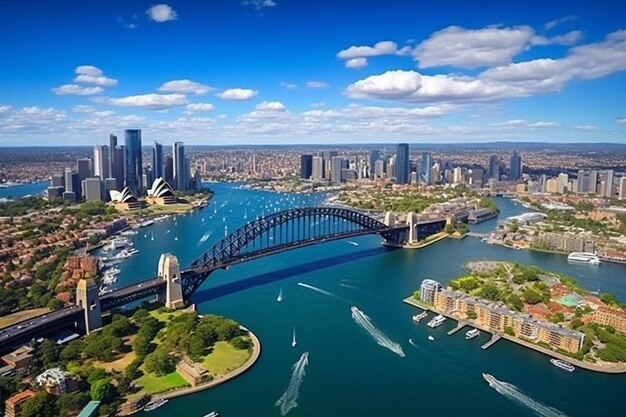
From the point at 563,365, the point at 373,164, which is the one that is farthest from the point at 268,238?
the point at 373,164

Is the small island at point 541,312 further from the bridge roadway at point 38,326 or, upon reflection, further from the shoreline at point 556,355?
the bridge roadway at point 38,326

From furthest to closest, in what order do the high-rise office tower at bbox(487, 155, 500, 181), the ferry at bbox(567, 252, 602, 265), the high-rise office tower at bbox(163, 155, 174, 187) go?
the high-rise office tower at bbox(487, 155, 500, 181) → the high-rise office tower at bbox(163, 155, 174, 187) → the ferry at bbox(567, 252, 602, 265)

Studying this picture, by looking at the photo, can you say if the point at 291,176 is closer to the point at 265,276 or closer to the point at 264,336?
the point at 265,276

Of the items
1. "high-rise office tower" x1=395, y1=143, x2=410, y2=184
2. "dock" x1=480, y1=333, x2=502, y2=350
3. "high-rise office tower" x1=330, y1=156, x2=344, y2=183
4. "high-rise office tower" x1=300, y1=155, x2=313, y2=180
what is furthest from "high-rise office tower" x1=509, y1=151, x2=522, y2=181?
"dock" x1=480, y1=333, x2=502, y2=350

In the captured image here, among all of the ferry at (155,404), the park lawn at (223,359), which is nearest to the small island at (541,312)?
the park lawn at (223,359)

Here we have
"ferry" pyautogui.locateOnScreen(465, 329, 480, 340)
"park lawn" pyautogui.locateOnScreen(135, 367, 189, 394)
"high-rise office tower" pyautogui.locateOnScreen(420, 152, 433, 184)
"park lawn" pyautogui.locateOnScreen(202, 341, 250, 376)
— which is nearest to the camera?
"park lawn" pyautogui.locateOnScreen(135, 367, 189, 394)

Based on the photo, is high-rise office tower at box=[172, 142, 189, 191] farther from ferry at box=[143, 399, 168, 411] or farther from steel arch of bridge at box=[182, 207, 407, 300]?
ferry at box=[143, 399, 168, 411]

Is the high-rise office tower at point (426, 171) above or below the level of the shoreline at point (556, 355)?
above
